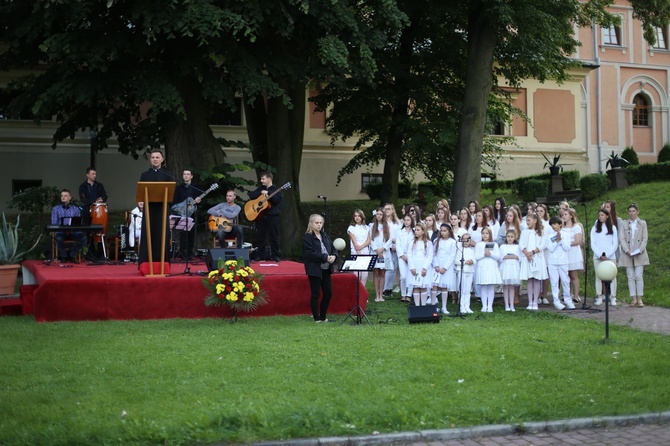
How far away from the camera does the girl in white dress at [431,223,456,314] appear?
604 inches

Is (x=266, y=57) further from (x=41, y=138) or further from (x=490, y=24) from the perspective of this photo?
(x=41, y=138)

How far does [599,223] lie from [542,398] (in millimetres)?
8565

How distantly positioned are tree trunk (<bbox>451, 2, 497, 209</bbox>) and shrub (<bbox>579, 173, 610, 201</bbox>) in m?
9.21

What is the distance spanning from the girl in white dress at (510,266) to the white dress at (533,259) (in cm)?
16

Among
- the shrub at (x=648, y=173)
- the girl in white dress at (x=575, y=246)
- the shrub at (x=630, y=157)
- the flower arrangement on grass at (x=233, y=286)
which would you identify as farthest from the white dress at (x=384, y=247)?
the shrub at (x=630, y=157)

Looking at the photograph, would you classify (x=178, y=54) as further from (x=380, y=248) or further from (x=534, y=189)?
(x=534, y=189)

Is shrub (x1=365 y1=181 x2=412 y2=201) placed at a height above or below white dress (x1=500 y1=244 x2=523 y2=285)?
above

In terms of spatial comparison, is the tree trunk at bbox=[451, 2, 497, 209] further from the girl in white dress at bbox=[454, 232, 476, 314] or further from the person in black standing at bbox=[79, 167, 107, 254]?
the person in black standing at bbox=[79, 167, 107, 254]

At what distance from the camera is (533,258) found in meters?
15.5

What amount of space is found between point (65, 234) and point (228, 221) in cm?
333

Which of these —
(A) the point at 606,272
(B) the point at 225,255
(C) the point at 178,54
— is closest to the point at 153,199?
(B) the point at 225,255

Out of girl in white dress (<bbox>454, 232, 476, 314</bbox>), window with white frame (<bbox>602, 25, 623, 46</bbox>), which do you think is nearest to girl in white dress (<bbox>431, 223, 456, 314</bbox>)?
girl in white dress (<bbox>454, 232, 476, 314</bbox>)

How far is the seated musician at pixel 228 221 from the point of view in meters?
17.1

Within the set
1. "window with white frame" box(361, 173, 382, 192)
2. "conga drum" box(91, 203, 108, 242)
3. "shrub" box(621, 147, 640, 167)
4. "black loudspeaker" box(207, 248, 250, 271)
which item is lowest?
"black loudspeaker" box(207, 248, 250, 271)
